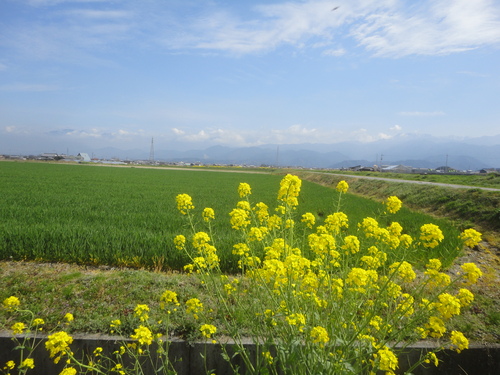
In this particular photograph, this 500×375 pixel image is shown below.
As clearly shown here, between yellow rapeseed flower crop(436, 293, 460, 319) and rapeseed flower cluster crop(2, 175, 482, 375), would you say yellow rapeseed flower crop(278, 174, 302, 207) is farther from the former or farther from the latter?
yellow rapeseed flower crop(436, 293, 460, 319)

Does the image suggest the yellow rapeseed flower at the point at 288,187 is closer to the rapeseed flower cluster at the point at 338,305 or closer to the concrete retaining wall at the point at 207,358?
the rapeseed flower cluster at the point at 338,305

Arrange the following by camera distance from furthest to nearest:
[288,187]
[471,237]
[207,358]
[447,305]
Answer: [207,358] → [288,187] → [471,237] → [447,305]

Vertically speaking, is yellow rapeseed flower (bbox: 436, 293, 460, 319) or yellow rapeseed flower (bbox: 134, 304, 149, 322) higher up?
yellow rapeseed flower (bbox: 436, 293, 460, 319)

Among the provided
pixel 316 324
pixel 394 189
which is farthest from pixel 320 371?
pixel 394 189

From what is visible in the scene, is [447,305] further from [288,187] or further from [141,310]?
[141,310]

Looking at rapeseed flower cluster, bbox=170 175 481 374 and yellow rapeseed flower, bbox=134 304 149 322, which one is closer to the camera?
rapeseed flower cluster, bbox=170 175 481 374

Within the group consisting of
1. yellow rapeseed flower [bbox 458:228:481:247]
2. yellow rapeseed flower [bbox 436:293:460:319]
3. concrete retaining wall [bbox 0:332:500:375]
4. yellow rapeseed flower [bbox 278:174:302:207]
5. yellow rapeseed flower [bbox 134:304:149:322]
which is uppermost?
yellow rapeseed flower [bbox 278:174:302:207]

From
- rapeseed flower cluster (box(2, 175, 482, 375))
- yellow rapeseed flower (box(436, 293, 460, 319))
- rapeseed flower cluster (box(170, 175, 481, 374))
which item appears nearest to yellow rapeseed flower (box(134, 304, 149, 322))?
rapeseed flower cluster (box(2, 175, 482, 375))

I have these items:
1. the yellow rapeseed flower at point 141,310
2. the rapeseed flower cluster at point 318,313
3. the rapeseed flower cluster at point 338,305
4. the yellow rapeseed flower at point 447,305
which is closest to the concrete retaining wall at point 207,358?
the rapeseed flower cluster at point 318,313

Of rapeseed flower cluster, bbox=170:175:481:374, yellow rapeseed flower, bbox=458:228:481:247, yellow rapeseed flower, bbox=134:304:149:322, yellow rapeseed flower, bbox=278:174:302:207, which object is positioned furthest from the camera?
yellow rapeseed flower, bbox=278:174:302:207

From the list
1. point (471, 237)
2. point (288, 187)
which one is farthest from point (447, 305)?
point (288, 187)

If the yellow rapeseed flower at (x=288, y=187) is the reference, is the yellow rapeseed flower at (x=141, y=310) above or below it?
below

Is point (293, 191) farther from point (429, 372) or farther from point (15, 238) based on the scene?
point (15, 238)

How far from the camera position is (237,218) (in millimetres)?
3277
